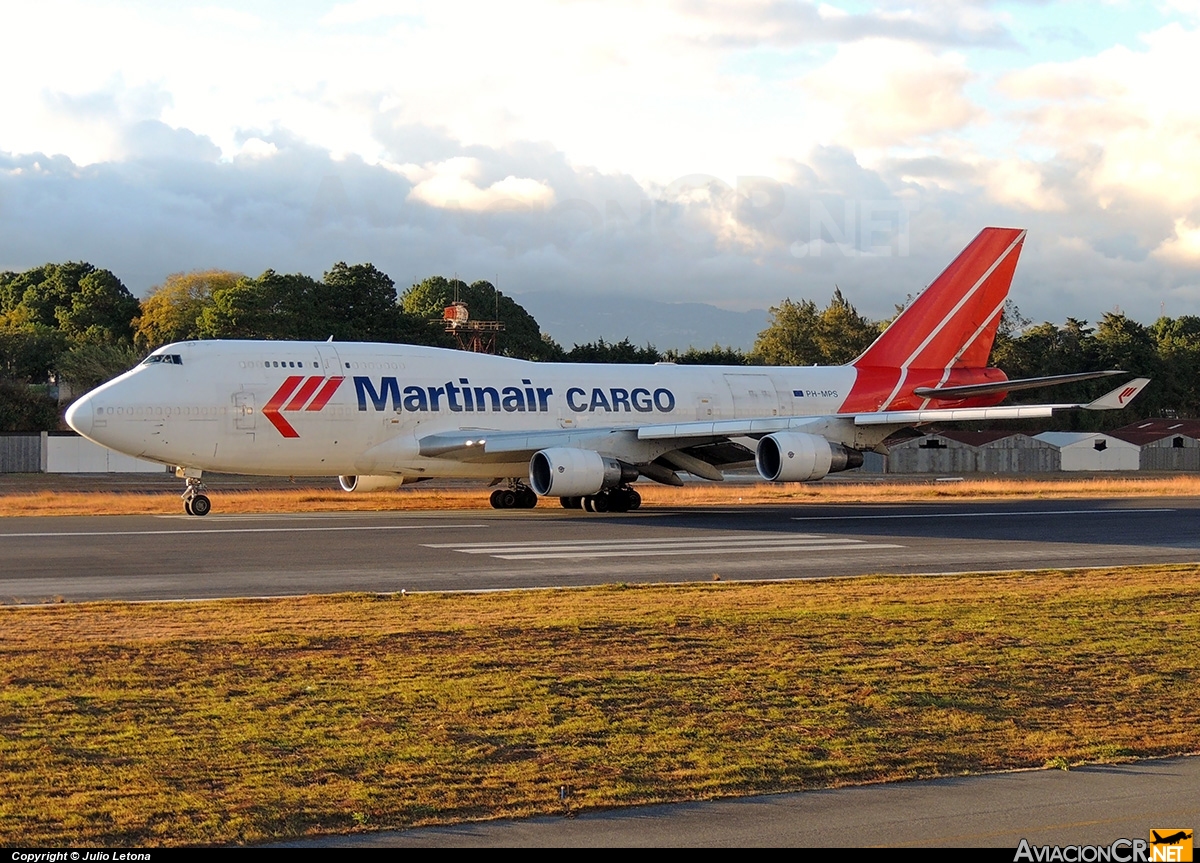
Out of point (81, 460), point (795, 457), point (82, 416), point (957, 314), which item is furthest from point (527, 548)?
point (81, 460)

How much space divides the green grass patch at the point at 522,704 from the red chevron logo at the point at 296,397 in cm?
1498

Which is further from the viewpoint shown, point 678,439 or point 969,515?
point 678,439

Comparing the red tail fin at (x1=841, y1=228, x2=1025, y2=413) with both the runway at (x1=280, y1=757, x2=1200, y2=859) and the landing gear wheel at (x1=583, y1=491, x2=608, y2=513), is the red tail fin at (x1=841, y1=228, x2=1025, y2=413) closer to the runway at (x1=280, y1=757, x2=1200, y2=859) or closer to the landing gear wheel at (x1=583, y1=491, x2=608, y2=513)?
the landing gear wheel at (x1=583, y1=491, x2=608, y2=513)

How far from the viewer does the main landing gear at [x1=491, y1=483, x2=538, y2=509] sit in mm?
34125

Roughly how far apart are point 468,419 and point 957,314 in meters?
16.7

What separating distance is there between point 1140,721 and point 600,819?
4.46 meters

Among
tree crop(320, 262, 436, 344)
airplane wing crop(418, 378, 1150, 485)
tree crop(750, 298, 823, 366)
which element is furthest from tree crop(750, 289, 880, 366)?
airplane wing crop(418, 378, 1150, 485)

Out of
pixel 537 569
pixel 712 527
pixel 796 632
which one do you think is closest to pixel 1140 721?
pixel 796 632

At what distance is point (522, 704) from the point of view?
9.39 m

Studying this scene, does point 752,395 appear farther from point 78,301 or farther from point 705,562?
point 78,301

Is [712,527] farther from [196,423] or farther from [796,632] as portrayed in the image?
[796,632]

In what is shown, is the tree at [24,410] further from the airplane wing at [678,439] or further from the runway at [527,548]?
the airplane wing at [678,439]

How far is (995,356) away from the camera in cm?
9638

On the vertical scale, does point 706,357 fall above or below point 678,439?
above
